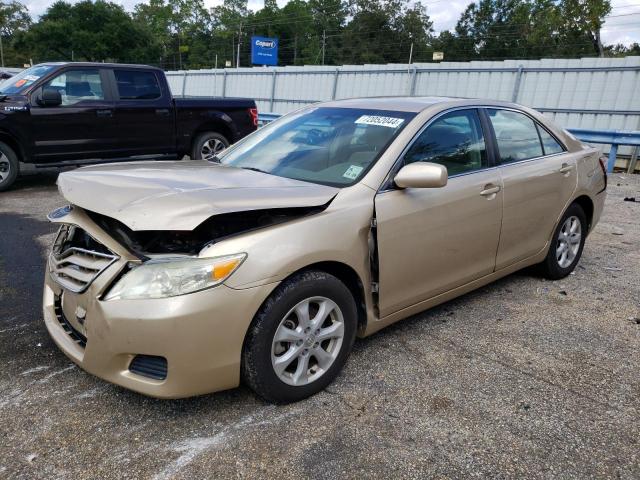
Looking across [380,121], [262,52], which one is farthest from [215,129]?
[262,52]

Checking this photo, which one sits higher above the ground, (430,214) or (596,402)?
(430,214)

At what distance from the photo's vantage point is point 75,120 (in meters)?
7.91

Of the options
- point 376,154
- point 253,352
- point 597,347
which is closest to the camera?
point 253,352

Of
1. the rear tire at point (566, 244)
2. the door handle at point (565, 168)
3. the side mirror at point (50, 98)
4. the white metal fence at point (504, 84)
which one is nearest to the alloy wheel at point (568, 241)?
the rear tire at point (566, 244)

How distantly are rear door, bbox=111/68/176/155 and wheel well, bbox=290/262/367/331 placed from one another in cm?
672

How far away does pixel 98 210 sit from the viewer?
8.28 feet

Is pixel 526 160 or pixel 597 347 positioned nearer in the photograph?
pixel 597 347

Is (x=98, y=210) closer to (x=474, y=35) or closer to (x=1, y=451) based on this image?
(x=1, y=451)

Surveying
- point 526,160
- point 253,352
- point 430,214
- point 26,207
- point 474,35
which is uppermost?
point 474,35

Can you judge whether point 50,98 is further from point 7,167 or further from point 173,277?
point 173,277

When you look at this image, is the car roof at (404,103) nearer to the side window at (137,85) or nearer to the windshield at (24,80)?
the side window at (137,85)

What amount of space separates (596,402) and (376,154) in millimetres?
1852

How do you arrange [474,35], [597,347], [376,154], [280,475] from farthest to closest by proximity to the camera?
[474,35] < [597,347] < [376,154] < [280,475]

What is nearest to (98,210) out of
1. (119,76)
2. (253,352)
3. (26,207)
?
(253,352)
